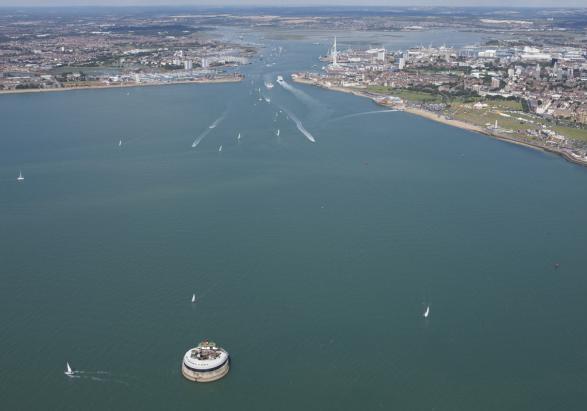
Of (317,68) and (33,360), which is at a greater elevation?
(33,360)

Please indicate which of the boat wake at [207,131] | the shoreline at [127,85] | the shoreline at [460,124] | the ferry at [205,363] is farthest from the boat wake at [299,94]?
the ferry at [205,363]

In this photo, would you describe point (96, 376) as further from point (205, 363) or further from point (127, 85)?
point (127, 85)

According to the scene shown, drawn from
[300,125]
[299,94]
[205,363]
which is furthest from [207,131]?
[205,363]

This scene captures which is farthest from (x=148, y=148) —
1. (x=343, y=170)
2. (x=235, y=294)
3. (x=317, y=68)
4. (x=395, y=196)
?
(x=317, y=68)

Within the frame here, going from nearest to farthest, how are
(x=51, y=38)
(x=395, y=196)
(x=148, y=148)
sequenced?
(x=395, y=196)
(x=148, y=148)
(x=51, y=38)

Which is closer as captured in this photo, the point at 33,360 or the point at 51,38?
the point at 33,360

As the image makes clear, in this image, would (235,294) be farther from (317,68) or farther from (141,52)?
(141,52)

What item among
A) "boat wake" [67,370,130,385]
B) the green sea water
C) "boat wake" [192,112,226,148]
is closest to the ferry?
the green sea water
